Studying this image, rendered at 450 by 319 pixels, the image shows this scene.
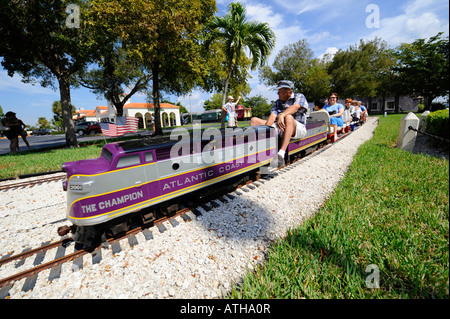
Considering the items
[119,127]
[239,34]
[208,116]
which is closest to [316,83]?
[208,116]

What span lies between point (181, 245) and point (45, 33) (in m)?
13.7

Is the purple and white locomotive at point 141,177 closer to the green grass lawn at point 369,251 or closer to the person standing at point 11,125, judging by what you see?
the green grass lawn at point 369,251

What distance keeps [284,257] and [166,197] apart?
2398 millimetres

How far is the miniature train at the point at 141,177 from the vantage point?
3.03 m

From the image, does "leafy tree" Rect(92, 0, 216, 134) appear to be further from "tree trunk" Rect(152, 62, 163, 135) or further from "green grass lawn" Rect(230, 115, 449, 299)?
"green grass lawn" Rect(230, 115, 449, 299)

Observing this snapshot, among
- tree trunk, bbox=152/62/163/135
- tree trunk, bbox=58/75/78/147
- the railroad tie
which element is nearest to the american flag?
the railroad tie

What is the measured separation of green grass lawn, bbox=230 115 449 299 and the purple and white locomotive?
7.07 feet

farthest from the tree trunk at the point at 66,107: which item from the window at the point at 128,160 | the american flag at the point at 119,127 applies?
the window at the point at 128,160

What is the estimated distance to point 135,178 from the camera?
3363mm

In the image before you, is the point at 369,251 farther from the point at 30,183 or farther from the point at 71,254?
the point at 30,183

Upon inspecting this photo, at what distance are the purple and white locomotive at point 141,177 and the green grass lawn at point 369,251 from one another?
7.07 feet

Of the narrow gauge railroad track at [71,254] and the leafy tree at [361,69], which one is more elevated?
the leafy tree at [361,69]

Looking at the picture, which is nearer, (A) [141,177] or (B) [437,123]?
(A) [141,177]
